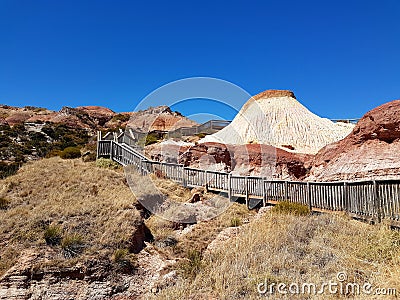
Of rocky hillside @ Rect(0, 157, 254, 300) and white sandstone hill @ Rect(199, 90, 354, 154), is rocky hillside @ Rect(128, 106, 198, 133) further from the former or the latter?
rocky hillside @ Rect(0, 157, 254, 300)

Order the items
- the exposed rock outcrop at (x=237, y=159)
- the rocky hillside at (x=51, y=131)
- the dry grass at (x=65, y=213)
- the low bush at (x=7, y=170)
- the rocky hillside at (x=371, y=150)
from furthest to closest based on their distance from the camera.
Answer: the rocky hillside at (x=51, y=131), the exposed rock outcrop at (x=237, y=159), the rocky hillside at (x=371, y=150), the low bush at (x=7, y=170), the dry grass at (x=65, y=213)

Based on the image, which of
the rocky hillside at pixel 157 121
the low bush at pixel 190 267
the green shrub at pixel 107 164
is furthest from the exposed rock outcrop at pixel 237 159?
the rocky hillside at pixel 157 121

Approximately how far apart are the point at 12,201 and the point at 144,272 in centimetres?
592

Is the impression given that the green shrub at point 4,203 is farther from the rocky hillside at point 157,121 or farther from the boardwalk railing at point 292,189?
the rocky hillside at point 157,121

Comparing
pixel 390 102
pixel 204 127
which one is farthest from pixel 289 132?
pixel 390 102

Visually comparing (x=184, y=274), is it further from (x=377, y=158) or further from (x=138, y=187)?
(x=377, y=158)

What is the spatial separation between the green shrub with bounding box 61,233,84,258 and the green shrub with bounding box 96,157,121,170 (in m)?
9.11

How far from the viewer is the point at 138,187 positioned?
13.9 metres

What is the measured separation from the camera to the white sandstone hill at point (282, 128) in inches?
1144

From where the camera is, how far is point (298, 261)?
Answer: 232 inches

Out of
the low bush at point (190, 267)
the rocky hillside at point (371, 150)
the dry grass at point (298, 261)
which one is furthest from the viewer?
the rocky hillside at point (371, 150)

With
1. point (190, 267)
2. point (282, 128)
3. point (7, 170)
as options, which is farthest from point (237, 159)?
point (190, 267)

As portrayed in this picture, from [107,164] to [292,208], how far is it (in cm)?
1088

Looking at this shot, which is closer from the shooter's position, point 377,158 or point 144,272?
point 144,272
